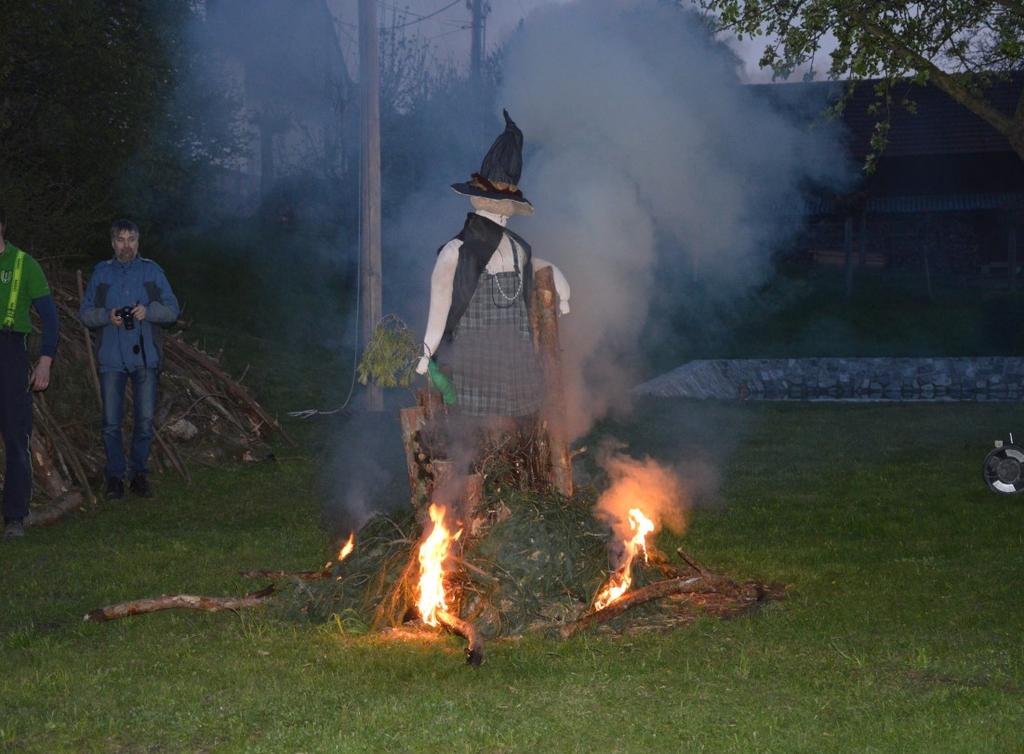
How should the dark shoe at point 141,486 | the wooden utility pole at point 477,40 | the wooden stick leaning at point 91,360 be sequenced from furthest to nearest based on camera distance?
the wooden utility pole at point 477,40 < the wooden stick leaning at point 91,360 < the dark shoe at point 141,486

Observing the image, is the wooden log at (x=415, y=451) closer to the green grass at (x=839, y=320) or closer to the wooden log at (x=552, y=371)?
the wooden log at (x=552, y=371)

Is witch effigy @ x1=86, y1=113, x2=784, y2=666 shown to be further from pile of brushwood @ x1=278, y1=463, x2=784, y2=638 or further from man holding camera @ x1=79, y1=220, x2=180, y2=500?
man holding camera @ x1=79, y1=220, x2=180, y2=500

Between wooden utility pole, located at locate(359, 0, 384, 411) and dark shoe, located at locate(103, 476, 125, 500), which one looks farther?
wooden utility pole, located at locate(359, 0, 384, 411)

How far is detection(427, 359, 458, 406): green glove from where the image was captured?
715 cm

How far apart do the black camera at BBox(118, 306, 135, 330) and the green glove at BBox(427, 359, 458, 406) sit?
4.18m

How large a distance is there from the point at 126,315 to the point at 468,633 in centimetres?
552

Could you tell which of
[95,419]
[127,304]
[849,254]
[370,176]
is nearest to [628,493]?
[127,304]

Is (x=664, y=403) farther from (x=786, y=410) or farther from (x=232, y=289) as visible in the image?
(x=232, y=289)

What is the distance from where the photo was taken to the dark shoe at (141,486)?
1112cm

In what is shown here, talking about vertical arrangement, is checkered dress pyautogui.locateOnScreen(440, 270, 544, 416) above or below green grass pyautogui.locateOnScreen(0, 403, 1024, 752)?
above

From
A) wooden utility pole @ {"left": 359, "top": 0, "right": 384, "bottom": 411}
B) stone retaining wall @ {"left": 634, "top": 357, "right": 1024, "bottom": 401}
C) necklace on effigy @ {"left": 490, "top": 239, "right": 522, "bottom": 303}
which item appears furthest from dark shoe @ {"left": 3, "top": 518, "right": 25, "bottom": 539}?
stone retaining wall @ {"left": 634, "top": 357, "right": 1024, "bottom": 401}

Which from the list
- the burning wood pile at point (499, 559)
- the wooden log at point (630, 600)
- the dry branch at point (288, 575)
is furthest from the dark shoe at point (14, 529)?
the wooden log at point (630, 600)

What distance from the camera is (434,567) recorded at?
6.70 meters

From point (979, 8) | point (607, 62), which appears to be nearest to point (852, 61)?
point (979, 8)
